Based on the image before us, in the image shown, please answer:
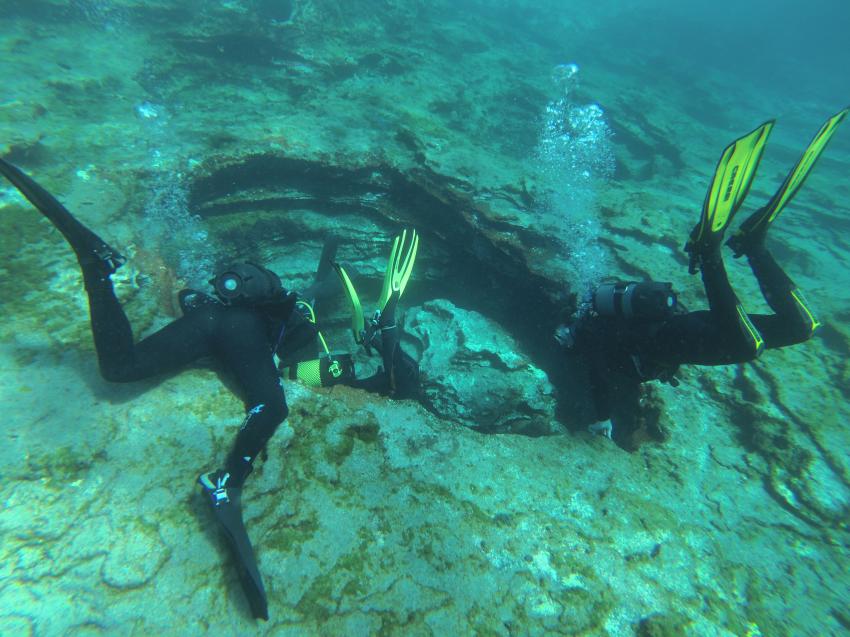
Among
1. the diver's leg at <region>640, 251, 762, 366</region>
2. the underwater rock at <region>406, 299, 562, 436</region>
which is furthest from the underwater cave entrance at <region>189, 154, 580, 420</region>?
the diver's leg at <region>640, 251, 762, 366</region>

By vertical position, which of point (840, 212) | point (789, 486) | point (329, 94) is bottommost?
point (789, 486)

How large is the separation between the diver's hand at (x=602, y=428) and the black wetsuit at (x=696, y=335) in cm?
8

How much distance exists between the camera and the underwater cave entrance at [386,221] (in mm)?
4859

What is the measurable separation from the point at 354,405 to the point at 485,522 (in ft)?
3.99

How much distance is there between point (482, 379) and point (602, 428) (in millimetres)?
1359

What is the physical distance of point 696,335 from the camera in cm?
260

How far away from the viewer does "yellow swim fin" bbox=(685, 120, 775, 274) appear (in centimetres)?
233

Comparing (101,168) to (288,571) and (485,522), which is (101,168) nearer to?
(288,571)

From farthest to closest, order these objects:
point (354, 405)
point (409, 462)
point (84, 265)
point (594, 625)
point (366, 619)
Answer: point (354, 405) → point (409, 462) → point (84, 265) → point (594, 625) → point (366, 619)

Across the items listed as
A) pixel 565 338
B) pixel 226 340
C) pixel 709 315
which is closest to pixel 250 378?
pixel 226 340

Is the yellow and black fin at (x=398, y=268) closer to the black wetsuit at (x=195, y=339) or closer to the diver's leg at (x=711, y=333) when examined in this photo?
the black wetsuit at (x=195, y=339)

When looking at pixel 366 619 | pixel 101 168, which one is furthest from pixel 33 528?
pixel 101 168

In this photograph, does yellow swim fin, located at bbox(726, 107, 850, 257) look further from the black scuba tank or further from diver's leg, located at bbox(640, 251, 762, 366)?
the black scuba tank

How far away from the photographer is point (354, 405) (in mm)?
2889
